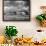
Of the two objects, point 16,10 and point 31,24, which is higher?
point 16,10

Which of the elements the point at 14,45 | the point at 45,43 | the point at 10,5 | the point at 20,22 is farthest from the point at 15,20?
the point at 45,43

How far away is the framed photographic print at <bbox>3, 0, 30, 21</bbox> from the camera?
3.07 m

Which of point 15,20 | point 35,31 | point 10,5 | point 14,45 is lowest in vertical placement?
point 14,45

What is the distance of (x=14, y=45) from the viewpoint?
287 cm

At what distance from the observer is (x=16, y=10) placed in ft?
10.1

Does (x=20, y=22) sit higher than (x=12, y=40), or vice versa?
(x=20, y=22)

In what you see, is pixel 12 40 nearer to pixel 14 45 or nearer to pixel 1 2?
pixel 14 45

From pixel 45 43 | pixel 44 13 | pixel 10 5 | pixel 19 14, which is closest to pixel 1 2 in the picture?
pixel 10 5

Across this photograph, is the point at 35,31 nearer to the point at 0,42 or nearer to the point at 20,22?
the point at 20,22

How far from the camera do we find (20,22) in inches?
122

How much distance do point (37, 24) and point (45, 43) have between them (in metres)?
0.38

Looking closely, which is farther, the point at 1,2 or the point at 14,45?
the point at 1,2

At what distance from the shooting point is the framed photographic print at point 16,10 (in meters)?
3.07

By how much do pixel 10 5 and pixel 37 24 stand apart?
60 centimetres
